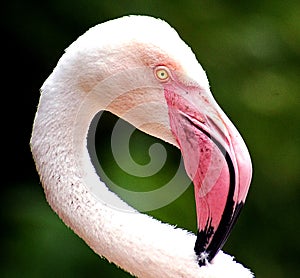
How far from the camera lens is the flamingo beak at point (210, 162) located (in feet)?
5.88

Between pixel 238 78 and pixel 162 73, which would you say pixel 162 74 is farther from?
pixel 238 78

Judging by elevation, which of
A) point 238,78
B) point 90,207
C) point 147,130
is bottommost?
point 90,207

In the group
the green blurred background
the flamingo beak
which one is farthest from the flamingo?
the green blurred background

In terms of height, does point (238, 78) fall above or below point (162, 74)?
above

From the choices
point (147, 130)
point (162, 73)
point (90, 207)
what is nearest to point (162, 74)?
point (162, 73)

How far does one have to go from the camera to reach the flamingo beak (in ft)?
5.88

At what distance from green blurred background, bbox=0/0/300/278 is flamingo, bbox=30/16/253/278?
1.61 meters

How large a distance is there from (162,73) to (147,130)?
159 mm

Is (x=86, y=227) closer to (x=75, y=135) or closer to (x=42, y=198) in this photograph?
(x=75, y=135)

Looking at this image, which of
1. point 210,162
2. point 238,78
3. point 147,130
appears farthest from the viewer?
point 238,78

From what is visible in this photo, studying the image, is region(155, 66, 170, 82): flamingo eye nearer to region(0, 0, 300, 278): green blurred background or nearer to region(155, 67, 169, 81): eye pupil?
region(155, 67, 169, 81): eye pupil

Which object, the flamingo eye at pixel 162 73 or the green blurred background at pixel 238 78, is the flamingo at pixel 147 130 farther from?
the green blurred background at pixel 238 78

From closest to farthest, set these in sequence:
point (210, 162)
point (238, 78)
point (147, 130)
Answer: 1. point (210, 162)
2. point (147, 130)
3. point (238, 78)

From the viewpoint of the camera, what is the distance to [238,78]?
362cm
